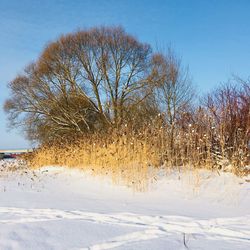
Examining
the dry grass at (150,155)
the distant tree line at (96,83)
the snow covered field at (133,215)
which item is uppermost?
the distant tree line at (96,83)

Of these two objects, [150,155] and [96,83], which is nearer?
[150,155]

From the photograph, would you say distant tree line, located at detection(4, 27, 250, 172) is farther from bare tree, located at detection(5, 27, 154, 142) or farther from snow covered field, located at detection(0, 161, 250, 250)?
snow covered field, located at detection(0, 161, 250, 250)

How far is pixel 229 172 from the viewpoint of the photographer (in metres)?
5.22

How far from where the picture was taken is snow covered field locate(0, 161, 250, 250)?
2.36 meters

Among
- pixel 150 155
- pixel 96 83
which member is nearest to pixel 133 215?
pixel 150 155

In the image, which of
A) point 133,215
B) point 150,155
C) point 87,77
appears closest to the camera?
point 133,215

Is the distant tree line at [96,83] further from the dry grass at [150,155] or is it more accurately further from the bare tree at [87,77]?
the dry grass at [150,155]

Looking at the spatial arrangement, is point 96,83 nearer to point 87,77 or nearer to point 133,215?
point 87,77

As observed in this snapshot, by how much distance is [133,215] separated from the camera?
323 centimetres

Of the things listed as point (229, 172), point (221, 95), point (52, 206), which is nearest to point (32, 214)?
point (52, 206)

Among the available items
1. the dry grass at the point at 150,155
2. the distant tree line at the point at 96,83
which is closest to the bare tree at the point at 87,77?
the distant tree line at the point at 96,83

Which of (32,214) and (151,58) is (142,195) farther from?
(151,58)

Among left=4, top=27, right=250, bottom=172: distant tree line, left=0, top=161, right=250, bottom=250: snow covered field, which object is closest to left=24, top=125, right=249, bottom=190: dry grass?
left=0, top=161, right=250, bottom=250: snow covered field

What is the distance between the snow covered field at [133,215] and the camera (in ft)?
7.75
